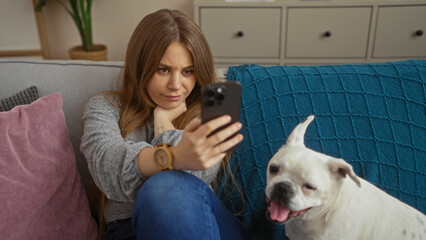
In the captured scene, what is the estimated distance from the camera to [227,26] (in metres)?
2.45

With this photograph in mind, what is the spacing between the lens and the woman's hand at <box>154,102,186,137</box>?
1019 millimetres

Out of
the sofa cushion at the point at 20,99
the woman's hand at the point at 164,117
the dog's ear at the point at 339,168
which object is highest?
the sofa cushion at the point at 20,99

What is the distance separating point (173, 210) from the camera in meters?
0.75

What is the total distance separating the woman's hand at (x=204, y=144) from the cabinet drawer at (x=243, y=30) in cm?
176

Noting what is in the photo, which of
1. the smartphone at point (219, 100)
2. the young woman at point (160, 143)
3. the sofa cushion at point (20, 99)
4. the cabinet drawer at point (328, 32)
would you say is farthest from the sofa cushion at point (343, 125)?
the cabinet drawer at point (328, 32)

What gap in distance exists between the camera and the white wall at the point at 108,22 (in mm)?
2898

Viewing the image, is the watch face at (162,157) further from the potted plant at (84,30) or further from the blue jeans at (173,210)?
the potted plant at (84,30)

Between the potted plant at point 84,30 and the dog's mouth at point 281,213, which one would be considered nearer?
the dog's mouth at point 281,213

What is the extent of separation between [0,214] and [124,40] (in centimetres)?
238

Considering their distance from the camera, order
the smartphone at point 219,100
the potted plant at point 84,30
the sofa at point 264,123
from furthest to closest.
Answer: the potted plant at point 84,30, the sofa at point 264,123, the smartphone at point 219,100

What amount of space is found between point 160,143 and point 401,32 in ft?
7.01

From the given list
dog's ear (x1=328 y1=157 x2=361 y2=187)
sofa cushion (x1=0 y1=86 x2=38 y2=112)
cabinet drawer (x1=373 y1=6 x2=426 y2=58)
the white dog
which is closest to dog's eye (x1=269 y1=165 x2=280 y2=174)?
the white dog

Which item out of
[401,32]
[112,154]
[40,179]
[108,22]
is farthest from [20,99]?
[401,32]

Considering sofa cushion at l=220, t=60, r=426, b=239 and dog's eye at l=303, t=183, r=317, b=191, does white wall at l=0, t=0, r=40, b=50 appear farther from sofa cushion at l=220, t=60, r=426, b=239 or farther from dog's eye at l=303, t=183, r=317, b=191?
dog's eye at l=303, t=183, r=317, b=191
